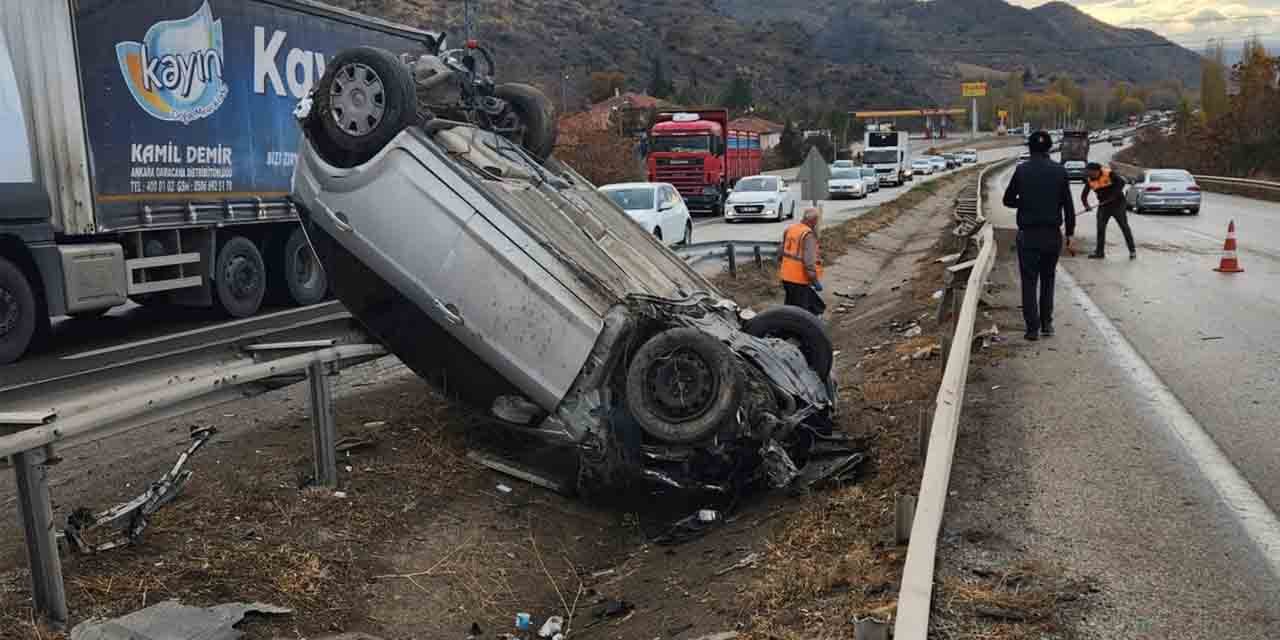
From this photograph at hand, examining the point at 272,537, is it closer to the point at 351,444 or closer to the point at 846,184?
the point at 351,444

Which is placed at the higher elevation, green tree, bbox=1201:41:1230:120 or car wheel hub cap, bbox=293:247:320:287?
green tree, bbox=1201:41:1230:120

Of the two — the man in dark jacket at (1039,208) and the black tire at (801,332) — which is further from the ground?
Result: the man in dark jacket at (1039,208)

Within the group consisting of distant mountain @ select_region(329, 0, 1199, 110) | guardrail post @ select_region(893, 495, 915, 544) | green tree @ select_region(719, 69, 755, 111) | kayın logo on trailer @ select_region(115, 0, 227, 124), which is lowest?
guardrail post @ select_region(893, 495, 915, 544)

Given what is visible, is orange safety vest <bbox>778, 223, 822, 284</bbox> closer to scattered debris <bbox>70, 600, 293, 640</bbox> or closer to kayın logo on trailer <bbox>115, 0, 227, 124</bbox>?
kayın logo on trailer <bbox>115, 0, 227, 124</bbox>

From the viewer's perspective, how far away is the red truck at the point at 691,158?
35688mm

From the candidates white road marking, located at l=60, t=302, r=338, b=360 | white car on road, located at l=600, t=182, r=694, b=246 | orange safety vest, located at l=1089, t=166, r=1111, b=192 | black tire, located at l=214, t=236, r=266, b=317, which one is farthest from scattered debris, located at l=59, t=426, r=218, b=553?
orange safety vest, located at l=1089, t=166, r=1111, b=192

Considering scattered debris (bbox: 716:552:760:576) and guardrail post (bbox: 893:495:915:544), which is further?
scattered debris (bbox: 716:552:760:576)

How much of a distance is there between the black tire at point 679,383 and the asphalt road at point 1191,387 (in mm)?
1969

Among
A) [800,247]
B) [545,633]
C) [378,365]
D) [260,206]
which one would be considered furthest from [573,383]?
[260,206]

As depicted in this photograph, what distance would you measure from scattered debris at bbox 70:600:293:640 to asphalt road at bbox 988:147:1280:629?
153 inches

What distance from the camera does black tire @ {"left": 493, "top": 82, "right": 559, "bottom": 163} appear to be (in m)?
8.35

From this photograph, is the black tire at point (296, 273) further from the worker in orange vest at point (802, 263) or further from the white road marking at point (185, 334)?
the worker in orange vest at point (802, 263)

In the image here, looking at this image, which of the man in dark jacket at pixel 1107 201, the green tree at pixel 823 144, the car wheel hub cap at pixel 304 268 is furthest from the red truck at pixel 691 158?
the green tree at pixel 823 144

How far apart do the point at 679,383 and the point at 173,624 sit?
2852mm
